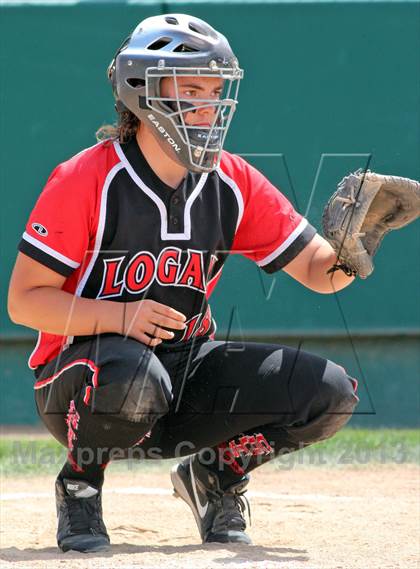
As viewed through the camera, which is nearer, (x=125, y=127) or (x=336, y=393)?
(x=336, y=393)

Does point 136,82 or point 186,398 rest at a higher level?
point 136,82

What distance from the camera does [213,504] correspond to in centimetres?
356

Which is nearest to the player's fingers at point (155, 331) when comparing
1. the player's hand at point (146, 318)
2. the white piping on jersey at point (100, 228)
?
Result: the player's hand at point (146, 318)

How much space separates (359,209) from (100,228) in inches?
32.8

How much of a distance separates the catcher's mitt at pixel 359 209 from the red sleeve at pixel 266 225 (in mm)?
169

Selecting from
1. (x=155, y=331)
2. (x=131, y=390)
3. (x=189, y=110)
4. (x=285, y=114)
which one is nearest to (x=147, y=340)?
(x=155, y=331)

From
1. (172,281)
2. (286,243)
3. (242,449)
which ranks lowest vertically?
(242,449)

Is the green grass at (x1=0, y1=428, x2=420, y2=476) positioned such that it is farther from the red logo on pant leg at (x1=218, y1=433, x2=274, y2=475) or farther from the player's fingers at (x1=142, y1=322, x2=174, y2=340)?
the player's fingers at (x1=142, y1=322, x2=174, y2=340)

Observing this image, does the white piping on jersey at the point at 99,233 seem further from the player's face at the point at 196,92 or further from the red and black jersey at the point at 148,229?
the player's face at the point at 196,92

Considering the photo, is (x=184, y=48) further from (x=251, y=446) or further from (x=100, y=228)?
(x=251, y=446)

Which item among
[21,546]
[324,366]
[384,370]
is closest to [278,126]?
[384,370]

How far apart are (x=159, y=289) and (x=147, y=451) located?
0.56 metres

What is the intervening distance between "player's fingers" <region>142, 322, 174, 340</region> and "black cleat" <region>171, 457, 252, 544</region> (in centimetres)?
56

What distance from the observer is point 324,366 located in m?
3.41
